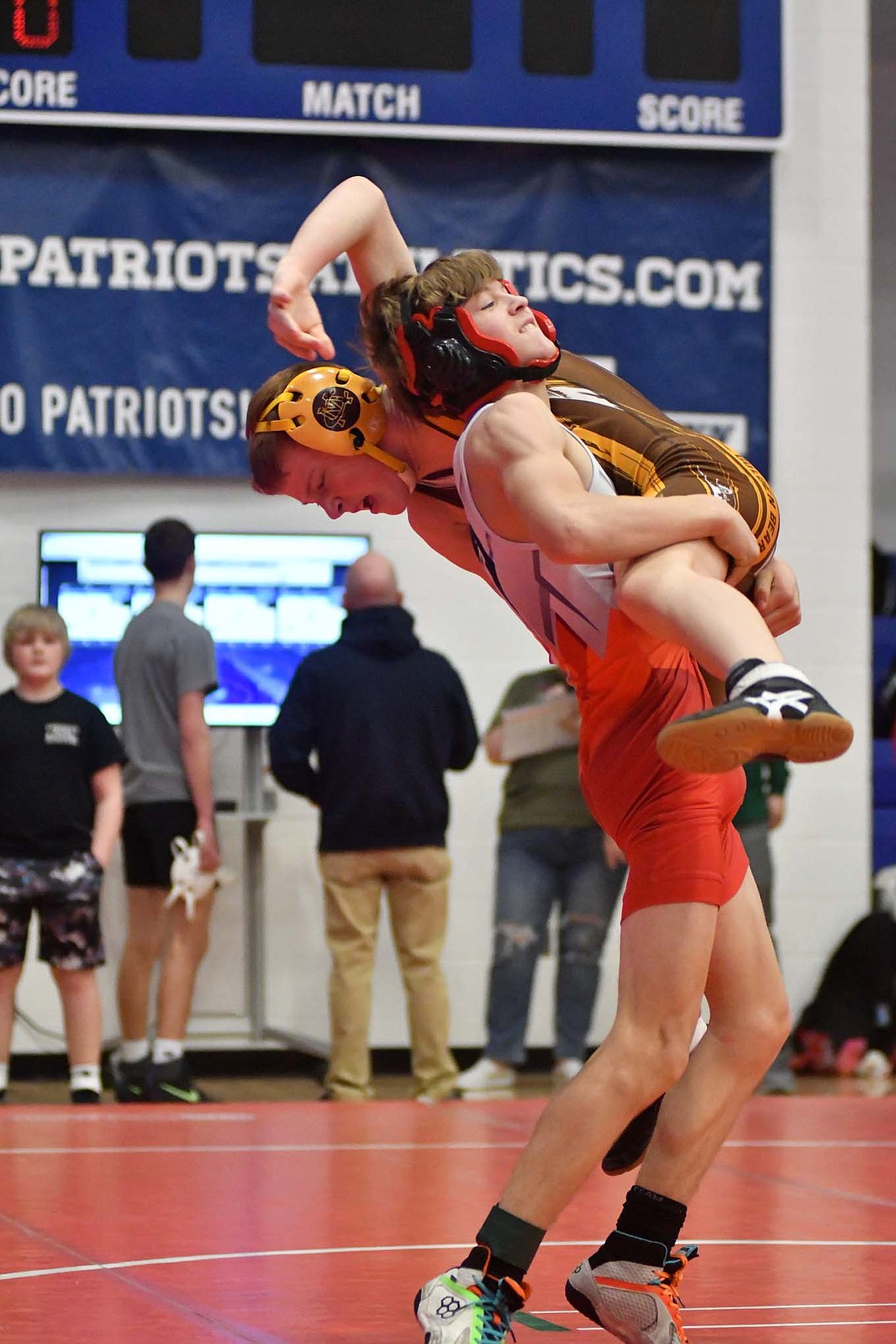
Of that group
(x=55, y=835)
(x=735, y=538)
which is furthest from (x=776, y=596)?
(x=55, y=835)

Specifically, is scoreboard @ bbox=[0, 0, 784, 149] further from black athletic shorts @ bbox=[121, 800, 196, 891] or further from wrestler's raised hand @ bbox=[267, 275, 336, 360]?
wrestler's raised hand @ bbox=[267, 275, 336, 360]

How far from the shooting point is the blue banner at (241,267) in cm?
756

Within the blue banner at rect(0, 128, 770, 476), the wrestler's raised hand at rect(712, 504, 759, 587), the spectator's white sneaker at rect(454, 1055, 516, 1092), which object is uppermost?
the blue banner at rect(0, 128, 770, 476)

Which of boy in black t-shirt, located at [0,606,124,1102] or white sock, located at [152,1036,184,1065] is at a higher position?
boy in black t-shirt, located at [0,606,124,1102]

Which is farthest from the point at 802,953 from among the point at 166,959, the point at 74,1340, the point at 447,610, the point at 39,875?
the point at 74,1340

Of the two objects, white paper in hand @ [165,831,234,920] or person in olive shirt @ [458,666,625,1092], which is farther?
person in olive shirt @ [458,666,625,1092]

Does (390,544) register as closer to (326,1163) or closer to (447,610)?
(447,610)

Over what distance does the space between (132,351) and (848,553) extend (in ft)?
10.2

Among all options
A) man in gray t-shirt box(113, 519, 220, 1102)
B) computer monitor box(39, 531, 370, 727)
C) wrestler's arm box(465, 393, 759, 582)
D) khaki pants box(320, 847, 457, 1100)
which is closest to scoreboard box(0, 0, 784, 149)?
computer monitor box(39, 531, 370, 727)

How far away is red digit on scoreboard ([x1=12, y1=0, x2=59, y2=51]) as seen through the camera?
279 inches

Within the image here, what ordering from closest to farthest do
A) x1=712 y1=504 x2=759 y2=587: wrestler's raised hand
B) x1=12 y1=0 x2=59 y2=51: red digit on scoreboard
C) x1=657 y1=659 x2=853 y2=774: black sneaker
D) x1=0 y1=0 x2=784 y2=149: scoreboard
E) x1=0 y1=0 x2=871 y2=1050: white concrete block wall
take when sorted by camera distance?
x1=657 y1=659 x2=853 y2=774: black sneaker < x1=712 y1=504 x2=759 y2=587: wrestler's raised hand < x1=12 y1=0 x2=59 y2=51: red digit on scoreboard < x1=0 y1=0 x2=784 y2=149: scoreboard < x1=0 y1=0 x2=871 y2=1050: white concrete block wall

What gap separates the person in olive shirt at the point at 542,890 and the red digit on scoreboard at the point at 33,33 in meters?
2.97

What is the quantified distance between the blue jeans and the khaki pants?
14.2 inches

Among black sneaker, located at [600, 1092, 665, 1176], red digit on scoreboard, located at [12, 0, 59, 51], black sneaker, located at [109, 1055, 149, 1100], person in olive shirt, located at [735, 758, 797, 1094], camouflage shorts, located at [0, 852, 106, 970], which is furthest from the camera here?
red digit on scoreboard, located at [12, 0, 59, 51]
